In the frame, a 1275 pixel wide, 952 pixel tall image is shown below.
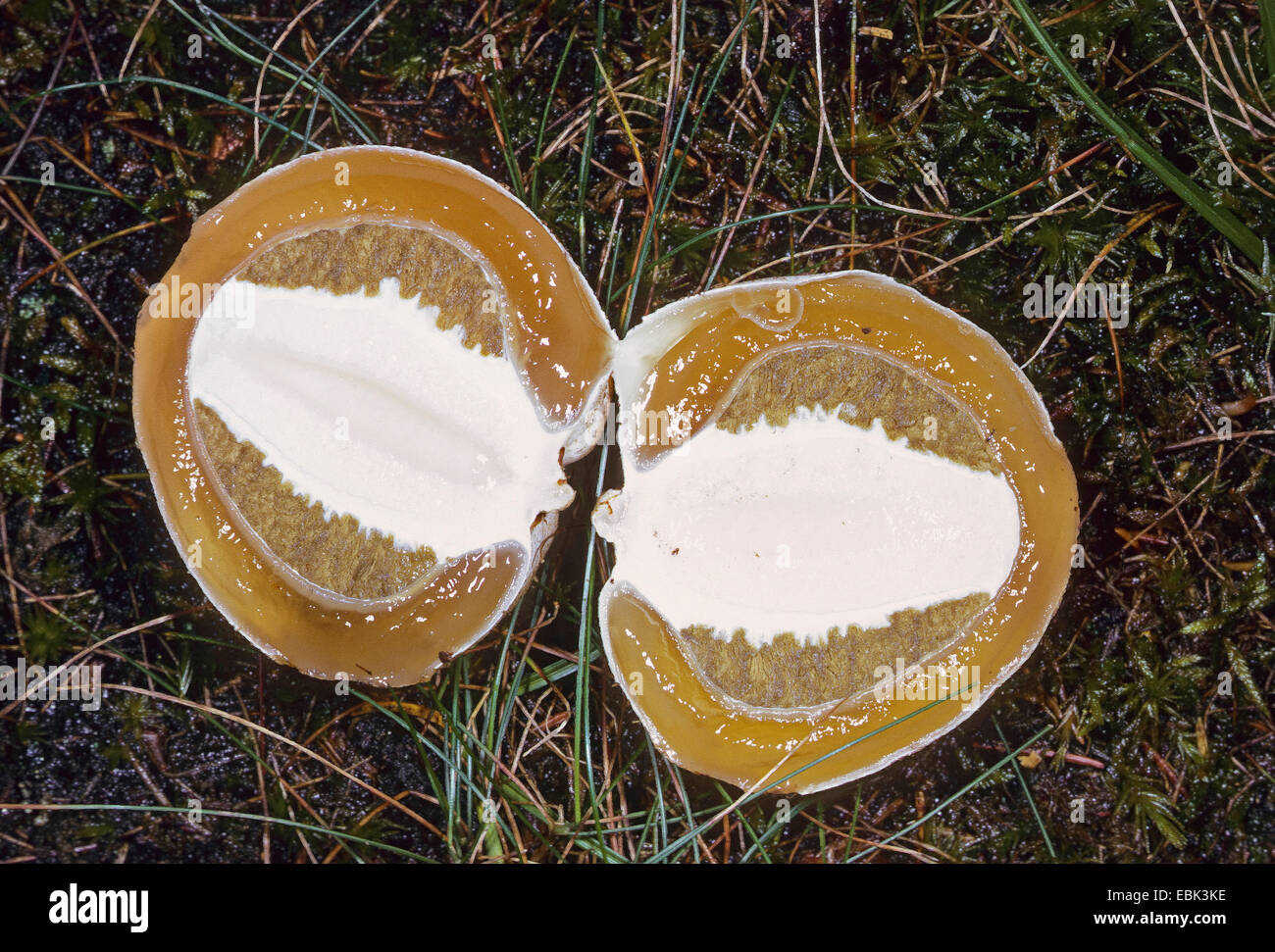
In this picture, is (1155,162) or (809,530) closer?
(809,530)

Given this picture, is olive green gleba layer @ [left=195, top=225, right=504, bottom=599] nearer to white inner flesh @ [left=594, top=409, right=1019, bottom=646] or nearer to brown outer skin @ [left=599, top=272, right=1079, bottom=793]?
brown outer skin @ [left=599, top=272, right=1079, bottom=793]

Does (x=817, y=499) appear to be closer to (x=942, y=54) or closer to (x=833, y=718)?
(x=833, y=718)

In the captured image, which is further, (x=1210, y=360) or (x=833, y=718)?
(x=1210, y=360)

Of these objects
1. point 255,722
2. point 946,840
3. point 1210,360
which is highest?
point 1210,360

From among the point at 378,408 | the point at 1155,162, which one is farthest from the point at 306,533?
the point at 1155,162

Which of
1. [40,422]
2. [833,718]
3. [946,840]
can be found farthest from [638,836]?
[40,422]

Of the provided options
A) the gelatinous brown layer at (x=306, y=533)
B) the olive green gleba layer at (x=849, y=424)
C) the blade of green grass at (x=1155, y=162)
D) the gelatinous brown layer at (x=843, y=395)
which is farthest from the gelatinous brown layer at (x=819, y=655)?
the blade of green grass at (x=1155, y=162)

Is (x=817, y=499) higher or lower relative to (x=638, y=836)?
higher

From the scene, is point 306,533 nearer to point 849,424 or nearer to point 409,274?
point 409,274
